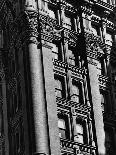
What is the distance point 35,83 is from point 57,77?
4.15 m

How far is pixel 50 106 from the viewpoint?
5375cm

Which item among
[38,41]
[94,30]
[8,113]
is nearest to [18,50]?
[38,41]

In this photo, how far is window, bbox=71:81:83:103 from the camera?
2283 inches

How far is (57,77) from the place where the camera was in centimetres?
5766

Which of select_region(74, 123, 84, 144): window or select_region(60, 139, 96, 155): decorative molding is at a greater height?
select_region(74, 123, 84, 144): window

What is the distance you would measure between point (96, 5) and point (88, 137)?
647 inches

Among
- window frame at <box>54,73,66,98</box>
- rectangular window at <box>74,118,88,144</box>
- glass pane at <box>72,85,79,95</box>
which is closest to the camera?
rectangular window at <box>74,118,88,144</box>

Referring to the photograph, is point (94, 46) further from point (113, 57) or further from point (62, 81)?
point (62, 81)

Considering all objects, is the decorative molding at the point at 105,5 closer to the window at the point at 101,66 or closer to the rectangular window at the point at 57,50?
the window at the point at 101,66

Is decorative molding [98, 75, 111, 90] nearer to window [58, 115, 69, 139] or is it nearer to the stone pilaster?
window [58, 115, 69, 139]

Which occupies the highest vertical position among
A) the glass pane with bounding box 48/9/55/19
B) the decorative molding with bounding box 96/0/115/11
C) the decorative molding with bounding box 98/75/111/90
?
the decorative molding with bounding box 96/0/115/11

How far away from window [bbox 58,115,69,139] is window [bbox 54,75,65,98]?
2440 millimetres

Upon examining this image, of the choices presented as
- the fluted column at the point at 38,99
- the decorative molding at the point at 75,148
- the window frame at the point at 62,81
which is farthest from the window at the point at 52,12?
the decorative molding at the point at 75,148

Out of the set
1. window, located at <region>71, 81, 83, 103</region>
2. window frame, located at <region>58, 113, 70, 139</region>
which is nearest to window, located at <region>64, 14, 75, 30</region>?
window, located at <region>71, 81, 83, 103</region>
